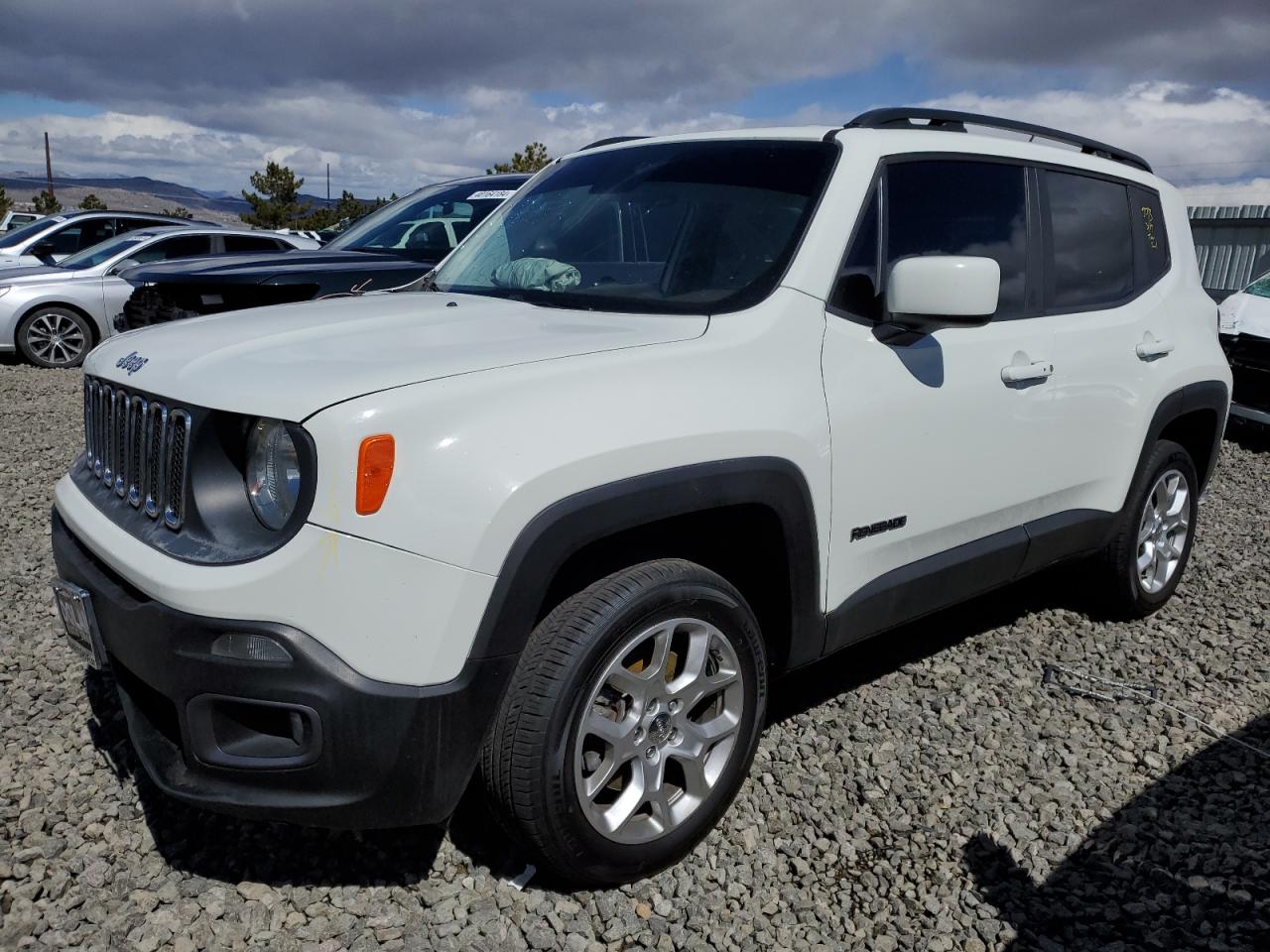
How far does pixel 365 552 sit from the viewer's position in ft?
6.76

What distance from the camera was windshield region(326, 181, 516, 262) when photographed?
6957 millimetres

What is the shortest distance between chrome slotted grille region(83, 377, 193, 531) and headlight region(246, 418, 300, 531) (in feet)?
0.51

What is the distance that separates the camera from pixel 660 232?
10.5 ft

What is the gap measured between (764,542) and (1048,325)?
1518 mm

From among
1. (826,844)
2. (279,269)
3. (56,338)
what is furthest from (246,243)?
(826,844)

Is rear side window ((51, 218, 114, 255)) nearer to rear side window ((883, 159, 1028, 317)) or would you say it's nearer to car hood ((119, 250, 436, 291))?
car hood ((119, 250, 436, 291))

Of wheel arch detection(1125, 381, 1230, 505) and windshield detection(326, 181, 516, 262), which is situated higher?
windshield detection(326, 181, 516, 262)

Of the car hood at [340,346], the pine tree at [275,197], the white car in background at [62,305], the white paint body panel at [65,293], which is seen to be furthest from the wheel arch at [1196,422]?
the pine tree at [275,197]

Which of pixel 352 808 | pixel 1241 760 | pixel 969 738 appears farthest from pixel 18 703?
pixel 1241 760

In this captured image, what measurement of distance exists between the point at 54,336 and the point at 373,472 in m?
10.6

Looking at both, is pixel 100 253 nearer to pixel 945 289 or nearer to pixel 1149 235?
pixel 1149 235

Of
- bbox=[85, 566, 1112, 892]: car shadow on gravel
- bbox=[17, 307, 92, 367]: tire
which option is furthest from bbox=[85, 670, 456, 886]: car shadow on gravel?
bbox=[17, 307, 92, 367]: tire

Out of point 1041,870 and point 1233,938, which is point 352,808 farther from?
point 1233,938

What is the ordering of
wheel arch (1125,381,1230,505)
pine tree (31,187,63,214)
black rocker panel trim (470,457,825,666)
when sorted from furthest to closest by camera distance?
pine tree (31,187,63,214)
wheel arch (1125,381,1230,505)
black rocker panel trim (470,457,825,666)
